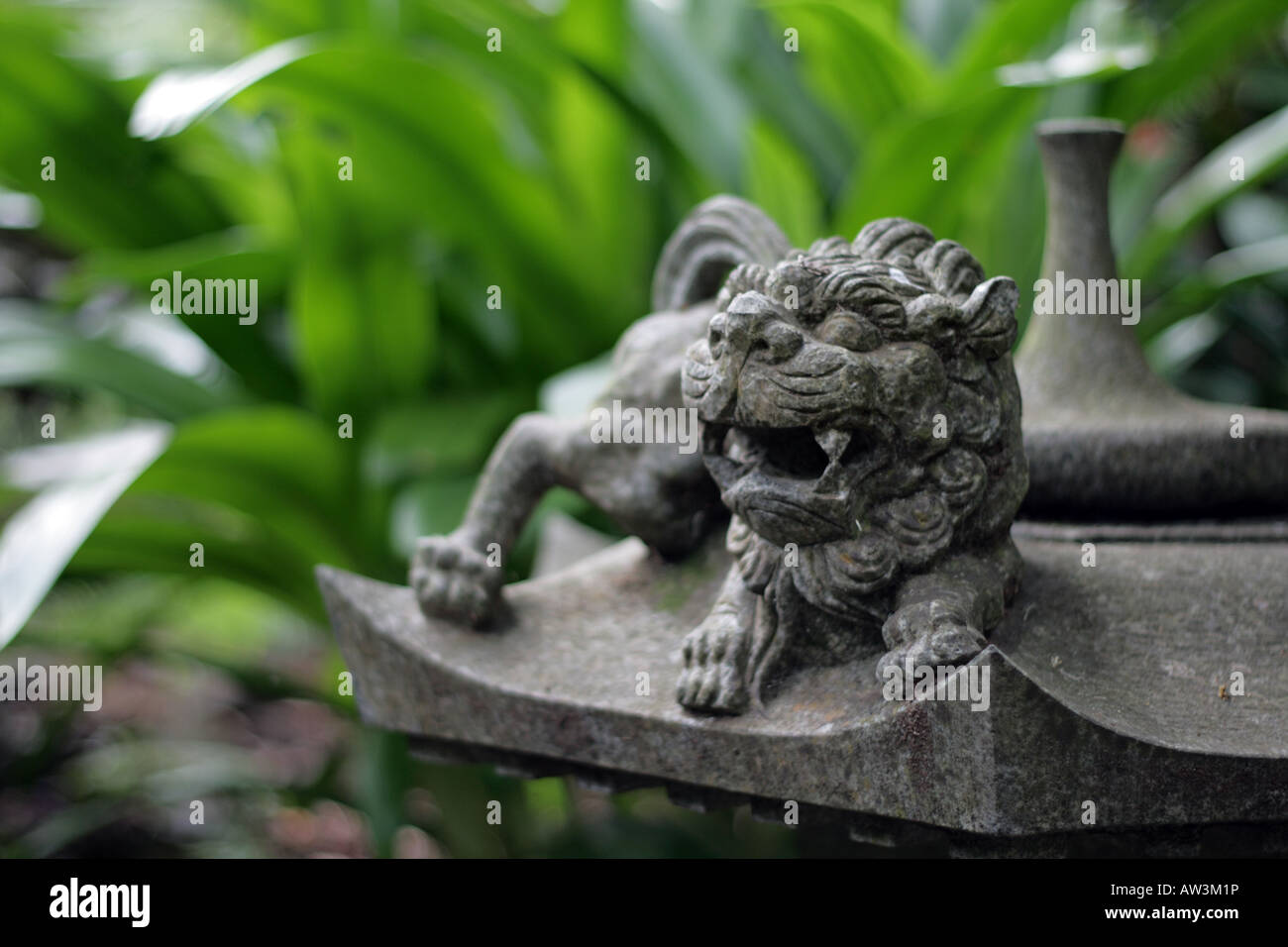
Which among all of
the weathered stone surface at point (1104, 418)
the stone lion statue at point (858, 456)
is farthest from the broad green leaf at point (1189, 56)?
the stone lion statue at point (858, 456)

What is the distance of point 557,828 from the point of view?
2336 mm

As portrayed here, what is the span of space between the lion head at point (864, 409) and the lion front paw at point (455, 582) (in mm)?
268

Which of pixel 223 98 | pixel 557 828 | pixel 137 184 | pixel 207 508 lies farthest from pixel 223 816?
pixel 223 98

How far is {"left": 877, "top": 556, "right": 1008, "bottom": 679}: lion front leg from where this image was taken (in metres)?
0.89

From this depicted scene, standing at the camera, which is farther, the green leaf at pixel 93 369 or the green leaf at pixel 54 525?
the green leaf at pixel 93 369

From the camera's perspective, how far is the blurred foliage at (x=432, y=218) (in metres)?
1.87

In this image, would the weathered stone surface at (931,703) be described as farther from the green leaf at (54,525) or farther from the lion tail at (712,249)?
the green leaf at (54,525)

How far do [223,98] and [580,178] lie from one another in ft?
2.27

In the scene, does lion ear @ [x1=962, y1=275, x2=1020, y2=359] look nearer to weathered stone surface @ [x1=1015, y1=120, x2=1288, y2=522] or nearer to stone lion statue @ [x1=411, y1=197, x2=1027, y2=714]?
stone lion statue @ [x1=411, y1=197, x2=1027, y2=714]

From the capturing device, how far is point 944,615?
2.97 feet

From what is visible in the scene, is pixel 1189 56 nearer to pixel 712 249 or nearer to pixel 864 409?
pixel 712 249

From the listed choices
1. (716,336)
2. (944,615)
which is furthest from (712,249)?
(944,615)

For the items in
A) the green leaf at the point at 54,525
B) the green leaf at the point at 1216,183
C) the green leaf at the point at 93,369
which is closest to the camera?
the green leaf at the point at 54,525

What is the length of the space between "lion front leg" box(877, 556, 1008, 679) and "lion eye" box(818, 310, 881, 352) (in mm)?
158
